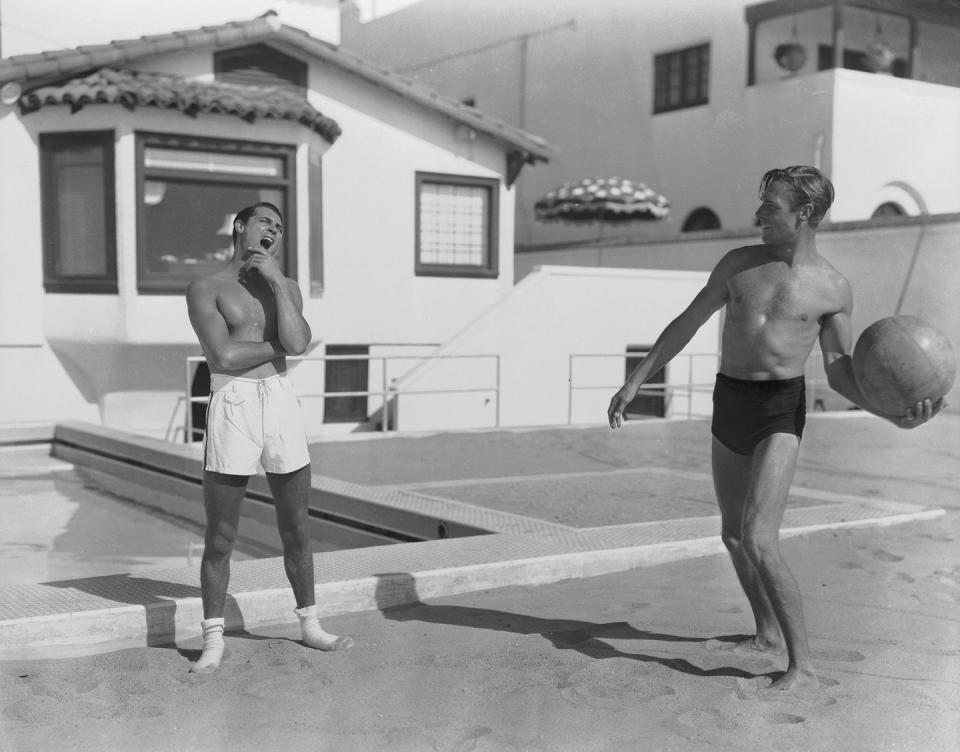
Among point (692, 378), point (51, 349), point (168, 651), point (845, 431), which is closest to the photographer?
point (168, 651)

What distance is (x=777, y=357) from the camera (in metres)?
4.34

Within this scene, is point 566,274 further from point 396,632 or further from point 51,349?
point 396,632

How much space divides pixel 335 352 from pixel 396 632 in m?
12.4

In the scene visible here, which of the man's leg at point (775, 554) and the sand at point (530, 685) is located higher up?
the man's leg at point (775, 554)

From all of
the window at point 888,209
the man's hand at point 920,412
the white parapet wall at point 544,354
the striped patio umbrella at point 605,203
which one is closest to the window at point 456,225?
the white parapet wall at point 544,354

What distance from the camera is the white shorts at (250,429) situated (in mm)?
4492

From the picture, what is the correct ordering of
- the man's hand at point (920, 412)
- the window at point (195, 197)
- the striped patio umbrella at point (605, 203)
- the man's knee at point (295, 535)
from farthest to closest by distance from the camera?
the striped patio umbrella at point (605, 203)
the window at point (195, 197)
the man's knee at point (295, 535)
the man's hand at point (920, 412)

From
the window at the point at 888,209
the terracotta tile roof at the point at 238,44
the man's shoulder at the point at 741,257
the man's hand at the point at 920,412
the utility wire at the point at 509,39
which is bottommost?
the man's hand at the point at 920,412

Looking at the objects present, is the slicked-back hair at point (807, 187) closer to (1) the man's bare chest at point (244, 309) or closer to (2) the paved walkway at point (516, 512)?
(1) the man's bare chest at point (244, 309)

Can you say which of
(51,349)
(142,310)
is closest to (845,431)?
(142,310)

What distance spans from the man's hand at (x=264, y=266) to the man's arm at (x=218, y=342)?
19 cm

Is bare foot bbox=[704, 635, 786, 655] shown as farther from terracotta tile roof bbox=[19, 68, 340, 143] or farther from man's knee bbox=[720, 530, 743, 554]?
terracotta tile roof bbox=[19, 68, 340, 143]

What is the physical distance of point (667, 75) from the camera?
76.4 feet

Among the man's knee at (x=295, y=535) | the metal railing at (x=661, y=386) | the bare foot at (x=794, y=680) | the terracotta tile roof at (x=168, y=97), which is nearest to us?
the bare foot at (x=794, y=680)
